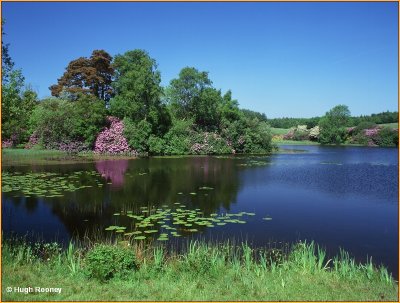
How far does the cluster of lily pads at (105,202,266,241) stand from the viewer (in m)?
11.6

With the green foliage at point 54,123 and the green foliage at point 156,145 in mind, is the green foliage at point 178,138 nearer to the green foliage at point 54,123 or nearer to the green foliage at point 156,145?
the green foliage at point 156,145

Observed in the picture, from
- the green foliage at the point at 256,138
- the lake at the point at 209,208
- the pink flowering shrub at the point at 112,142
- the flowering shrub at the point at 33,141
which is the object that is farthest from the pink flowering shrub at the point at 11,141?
the green foliage at the point at 256,138

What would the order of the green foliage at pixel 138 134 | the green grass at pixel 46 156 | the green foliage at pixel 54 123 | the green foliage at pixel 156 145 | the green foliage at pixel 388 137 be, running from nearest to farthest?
1. the green grass at pixel 46 156
2. the green foliage at pixel 54 123
3. the green foliage at pixel 138 134
4. the green foliage at pixel 156 145
5. the green foliage at pixel 388 137

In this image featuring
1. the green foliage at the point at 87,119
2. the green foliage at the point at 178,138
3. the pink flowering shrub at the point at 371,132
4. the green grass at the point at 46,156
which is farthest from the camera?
the pink flowering shrub at the point at 371,132

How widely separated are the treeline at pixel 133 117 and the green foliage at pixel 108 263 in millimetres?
34003

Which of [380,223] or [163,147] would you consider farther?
[163,147]

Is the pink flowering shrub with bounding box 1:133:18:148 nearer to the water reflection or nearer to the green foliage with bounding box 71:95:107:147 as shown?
the green foliage with bounding box 71:95:107:147

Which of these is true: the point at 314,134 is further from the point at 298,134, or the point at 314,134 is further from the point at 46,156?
the point at 46,156

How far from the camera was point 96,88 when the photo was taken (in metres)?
50.3

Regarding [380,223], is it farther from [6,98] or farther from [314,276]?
[6,98]

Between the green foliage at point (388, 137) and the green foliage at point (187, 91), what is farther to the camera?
the green foliage at point (388, 137)

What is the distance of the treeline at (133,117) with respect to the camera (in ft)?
136

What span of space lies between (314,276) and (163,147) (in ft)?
118

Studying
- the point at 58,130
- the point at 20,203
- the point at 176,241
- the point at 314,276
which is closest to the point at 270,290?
the point at 314,276
